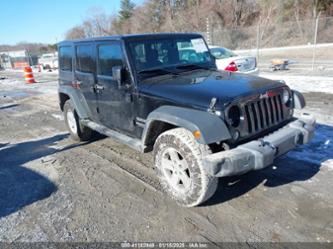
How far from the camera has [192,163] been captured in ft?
9.91

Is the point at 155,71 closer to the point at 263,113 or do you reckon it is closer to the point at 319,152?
the point at 263,113

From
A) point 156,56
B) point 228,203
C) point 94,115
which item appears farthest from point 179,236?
point 94,115

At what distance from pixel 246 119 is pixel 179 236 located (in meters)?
1.41

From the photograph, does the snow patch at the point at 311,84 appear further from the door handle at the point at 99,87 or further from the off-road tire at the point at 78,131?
the door handle at the point at 99,87

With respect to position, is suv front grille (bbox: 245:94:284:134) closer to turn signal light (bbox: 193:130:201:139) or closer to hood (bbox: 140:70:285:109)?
hood (bbox: 140:70:285:109)

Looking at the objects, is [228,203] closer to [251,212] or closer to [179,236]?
[251,212]

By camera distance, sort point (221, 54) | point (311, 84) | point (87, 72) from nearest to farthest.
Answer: point (87, 72), point (311, 84), point (221, 54)

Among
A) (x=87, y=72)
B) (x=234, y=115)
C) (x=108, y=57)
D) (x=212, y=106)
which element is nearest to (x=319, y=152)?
(x=234, y=115)

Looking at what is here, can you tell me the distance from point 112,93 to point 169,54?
1028mm

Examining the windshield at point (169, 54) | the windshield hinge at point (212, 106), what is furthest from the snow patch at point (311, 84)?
the windshield hinge at point (212, 106)

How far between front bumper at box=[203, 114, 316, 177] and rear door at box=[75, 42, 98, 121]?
2779 millimetres

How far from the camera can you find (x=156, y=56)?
4.03 metres

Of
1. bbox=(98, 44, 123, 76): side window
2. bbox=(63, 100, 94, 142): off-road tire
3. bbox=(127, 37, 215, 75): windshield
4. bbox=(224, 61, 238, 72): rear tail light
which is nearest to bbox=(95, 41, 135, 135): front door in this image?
bbox=(98, 44, 123, 76): side window

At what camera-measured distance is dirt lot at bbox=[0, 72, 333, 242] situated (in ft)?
9.57
